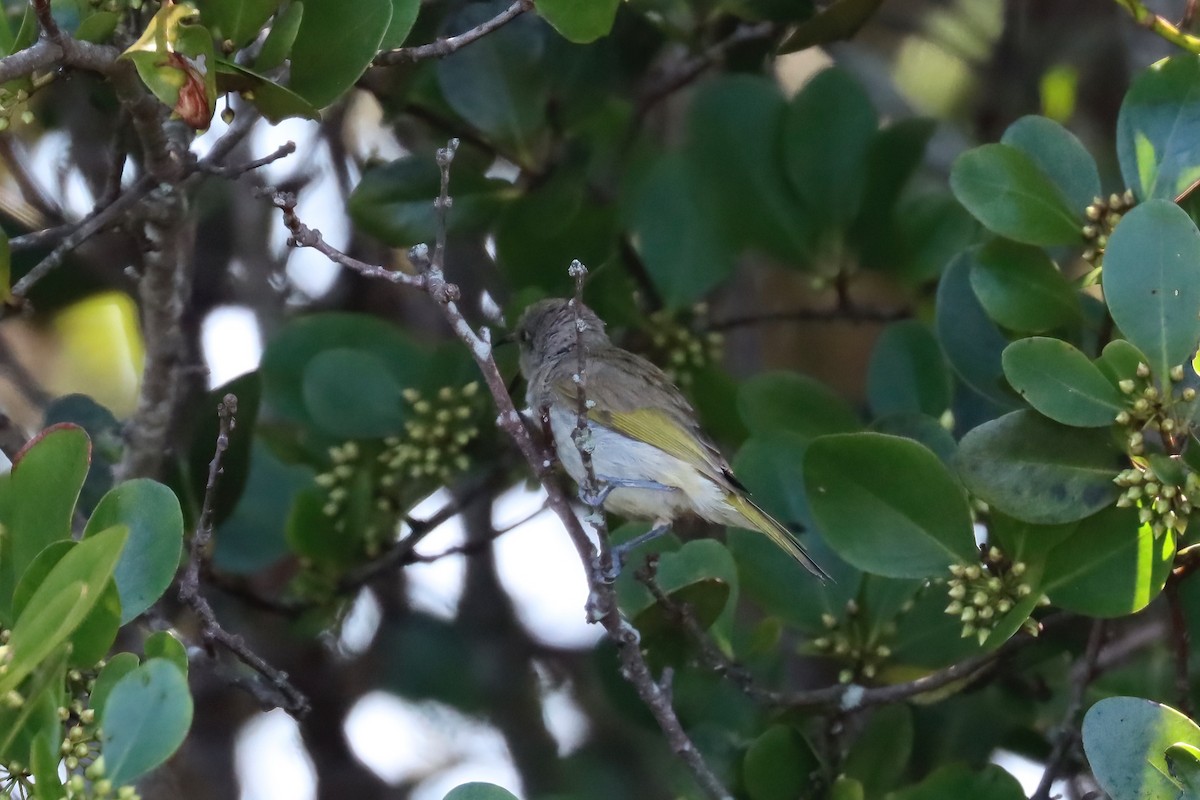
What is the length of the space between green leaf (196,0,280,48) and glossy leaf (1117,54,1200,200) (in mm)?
1830

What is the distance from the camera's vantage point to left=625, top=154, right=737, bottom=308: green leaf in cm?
421

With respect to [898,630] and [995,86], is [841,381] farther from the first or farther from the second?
[898,630]

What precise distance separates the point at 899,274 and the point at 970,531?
1586 mm

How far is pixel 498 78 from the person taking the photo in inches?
148

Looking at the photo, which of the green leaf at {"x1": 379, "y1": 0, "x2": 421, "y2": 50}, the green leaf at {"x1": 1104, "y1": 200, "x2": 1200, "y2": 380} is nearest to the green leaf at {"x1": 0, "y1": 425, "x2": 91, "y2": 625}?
the green leaf at {"x1": 379, "y1": 0, "x2": 421, "y2": 50}

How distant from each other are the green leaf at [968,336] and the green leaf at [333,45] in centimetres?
149

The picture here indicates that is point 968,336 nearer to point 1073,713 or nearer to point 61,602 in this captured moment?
point 1073,713

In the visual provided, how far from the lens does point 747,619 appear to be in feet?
17.4

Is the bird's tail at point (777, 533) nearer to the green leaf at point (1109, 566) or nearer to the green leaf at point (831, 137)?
the green leaf at point (1109, 566)

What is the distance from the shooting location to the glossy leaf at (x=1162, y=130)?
2992mm

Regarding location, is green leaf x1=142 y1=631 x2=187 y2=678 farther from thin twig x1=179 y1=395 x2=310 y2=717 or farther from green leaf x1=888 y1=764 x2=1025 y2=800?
green leaf x1=888 y1=764 x2=1025 y2=800

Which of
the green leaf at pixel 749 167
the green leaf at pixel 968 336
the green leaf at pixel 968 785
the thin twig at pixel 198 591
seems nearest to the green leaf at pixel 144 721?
the thin twig at pixel 198 591

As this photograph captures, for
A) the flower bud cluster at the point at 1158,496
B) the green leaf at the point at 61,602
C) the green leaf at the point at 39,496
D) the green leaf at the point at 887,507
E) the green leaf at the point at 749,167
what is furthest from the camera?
the green leaf at the point at 749,167

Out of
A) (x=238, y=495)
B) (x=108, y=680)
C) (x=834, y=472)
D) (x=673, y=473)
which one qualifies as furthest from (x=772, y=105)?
(x=108, y=680)
